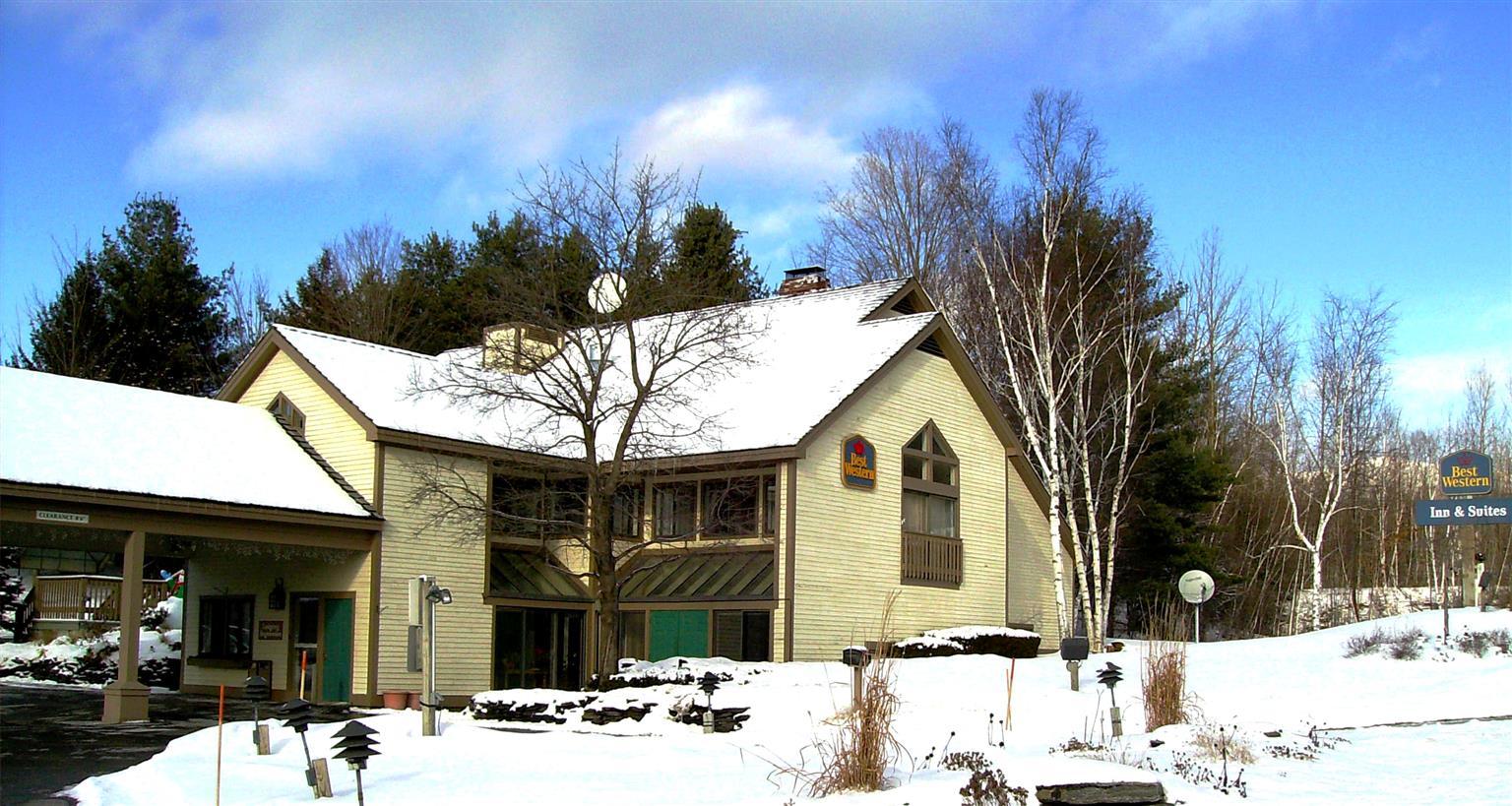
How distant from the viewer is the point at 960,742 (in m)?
16.2

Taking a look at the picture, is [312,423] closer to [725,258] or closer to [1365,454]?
[725,258]

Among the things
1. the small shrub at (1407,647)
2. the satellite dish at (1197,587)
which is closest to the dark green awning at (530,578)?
the satellite dish at (1197,587)

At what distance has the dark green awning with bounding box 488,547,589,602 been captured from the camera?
26.7 m

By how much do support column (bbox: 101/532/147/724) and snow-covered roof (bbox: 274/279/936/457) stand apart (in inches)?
187

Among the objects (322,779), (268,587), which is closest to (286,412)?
(268,587)

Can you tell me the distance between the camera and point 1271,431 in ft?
166

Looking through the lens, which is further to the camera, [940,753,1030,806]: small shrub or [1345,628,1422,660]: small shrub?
[1345,628,1422,660]: small shrub

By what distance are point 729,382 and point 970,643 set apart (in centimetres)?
716

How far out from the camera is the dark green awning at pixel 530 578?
26.7m

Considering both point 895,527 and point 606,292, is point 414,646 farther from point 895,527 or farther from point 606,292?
point 895,527

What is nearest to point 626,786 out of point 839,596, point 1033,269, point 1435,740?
point 1435,740

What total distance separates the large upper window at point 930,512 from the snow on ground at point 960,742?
357 centimetres

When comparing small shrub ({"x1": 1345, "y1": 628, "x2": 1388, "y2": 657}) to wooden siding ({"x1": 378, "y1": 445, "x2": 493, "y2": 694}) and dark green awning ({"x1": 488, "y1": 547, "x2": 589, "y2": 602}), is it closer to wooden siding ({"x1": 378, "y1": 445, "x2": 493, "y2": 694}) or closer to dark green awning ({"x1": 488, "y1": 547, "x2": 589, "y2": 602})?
dark green awning ({"x1": 488, "y1": 547, "x2": 589, "y2": 602})

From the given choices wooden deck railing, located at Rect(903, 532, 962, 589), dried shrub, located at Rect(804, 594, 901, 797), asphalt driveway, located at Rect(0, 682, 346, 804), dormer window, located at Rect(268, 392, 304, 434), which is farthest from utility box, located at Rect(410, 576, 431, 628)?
wooden deck railing, located at Rect(903, 532, 962, 589)
